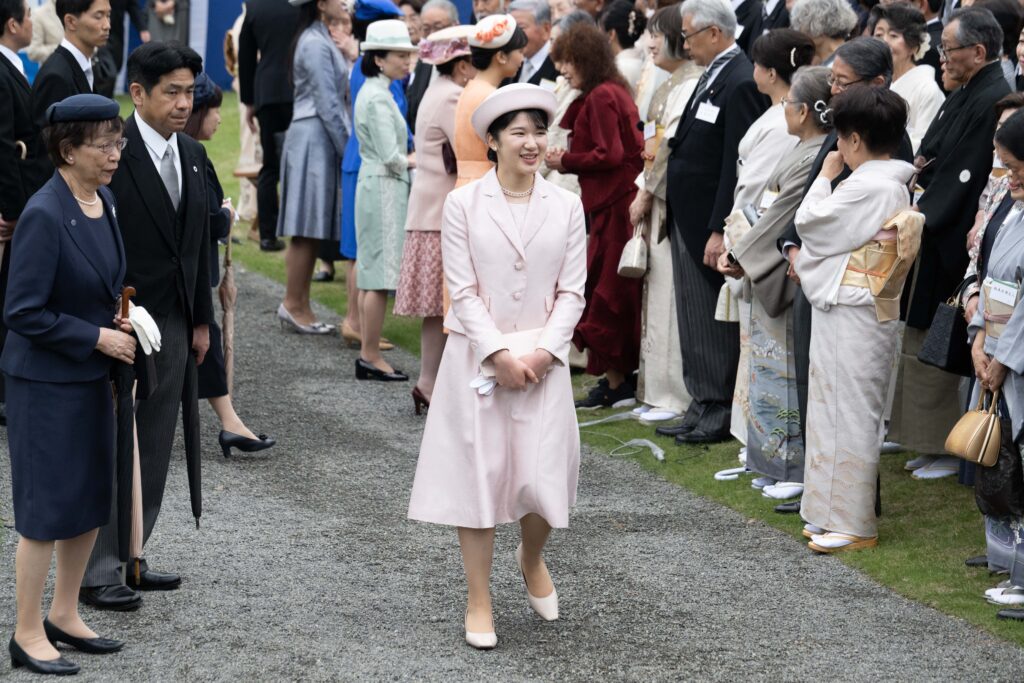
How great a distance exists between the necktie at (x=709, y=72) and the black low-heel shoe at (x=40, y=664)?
448cm

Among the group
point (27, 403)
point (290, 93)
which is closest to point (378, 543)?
point (27, 403)

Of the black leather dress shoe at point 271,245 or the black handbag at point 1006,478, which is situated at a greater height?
the black handbag at point 1006,478

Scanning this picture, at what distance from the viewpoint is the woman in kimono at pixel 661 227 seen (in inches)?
304

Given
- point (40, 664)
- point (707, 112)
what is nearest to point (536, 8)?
point (707, 112)

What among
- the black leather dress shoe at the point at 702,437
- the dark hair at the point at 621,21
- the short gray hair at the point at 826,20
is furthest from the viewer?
the dark hair at the point at 621,21

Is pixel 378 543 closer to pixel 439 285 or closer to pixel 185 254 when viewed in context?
pixel 185 254

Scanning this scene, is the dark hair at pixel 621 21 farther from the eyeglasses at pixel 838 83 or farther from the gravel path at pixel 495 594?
the gravel path at pixel 495 594

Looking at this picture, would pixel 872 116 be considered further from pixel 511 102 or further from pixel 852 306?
pixel 511 102

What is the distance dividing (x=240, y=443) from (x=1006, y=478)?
3775 millimetres

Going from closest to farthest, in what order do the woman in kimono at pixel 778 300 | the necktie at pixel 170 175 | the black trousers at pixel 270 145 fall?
1. the necktie at pixel 170 175
2. the woman in kimono at pixel 778 300
3. the black trousers at pixel 270 145

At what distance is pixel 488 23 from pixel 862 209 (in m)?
2.54

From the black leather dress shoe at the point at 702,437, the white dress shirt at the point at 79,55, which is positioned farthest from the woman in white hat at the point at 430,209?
the white dress shirt at the point at 79,55

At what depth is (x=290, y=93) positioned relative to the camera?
11.5 metres

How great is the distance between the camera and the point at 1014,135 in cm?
495
